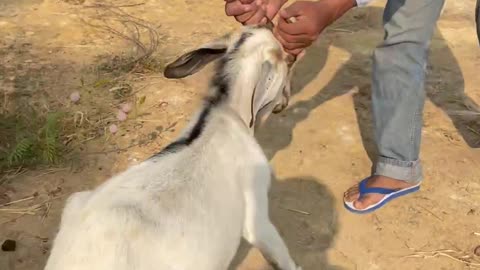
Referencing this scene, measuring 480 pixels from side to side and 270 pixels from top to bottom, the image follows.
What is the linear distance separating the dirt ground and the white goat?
0.65ft

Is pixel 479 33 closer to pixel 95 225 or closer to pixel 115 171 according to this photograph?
pixel 115 171

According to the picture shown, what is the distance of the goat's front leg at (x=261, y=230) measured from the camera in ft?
10.4

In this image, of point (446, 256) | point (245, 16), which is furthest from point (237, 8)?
point (446, 256)

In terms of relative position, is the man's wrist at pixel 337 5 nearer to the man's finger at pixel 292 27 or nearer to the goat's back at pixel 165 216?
the man's finger at pixel 292 27

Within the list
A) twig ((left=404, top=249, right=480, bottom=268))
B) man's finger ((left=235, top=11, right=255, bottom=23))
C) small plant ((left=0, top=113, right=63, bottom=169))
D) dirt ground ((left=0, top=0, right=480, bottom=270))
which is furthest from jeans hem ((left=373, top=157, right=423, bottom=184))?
small plant ((left=0, top=113, right=63, bottom=169))

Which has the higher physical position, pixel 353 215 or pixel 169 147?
pixel 169 147

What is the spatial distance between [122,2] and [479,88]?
287cm

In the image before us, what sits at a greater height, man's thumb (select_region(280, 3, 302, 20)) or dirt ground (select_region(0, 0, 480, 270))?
man's thumb (select_region(280, 3, 302, 20))

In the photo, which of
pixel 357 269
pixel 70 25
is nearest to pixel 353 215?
pixel 357 269

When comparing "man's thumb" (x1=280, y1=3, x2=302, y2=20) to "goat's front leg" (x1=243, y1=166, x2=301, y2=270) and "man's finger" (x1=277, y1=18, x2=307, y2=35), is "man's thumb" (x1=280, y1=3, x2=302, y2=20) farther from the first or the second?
"goat's front leg" (x1=243, y1=166, x2=301, y2=270)

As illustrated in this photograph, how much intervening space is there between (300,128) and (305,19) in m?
1.36

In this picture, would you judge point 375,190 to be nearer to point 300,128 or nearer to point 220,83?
point 300,128

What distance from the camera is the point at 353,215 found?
391 cm

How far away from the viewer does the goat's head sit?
3363mm
